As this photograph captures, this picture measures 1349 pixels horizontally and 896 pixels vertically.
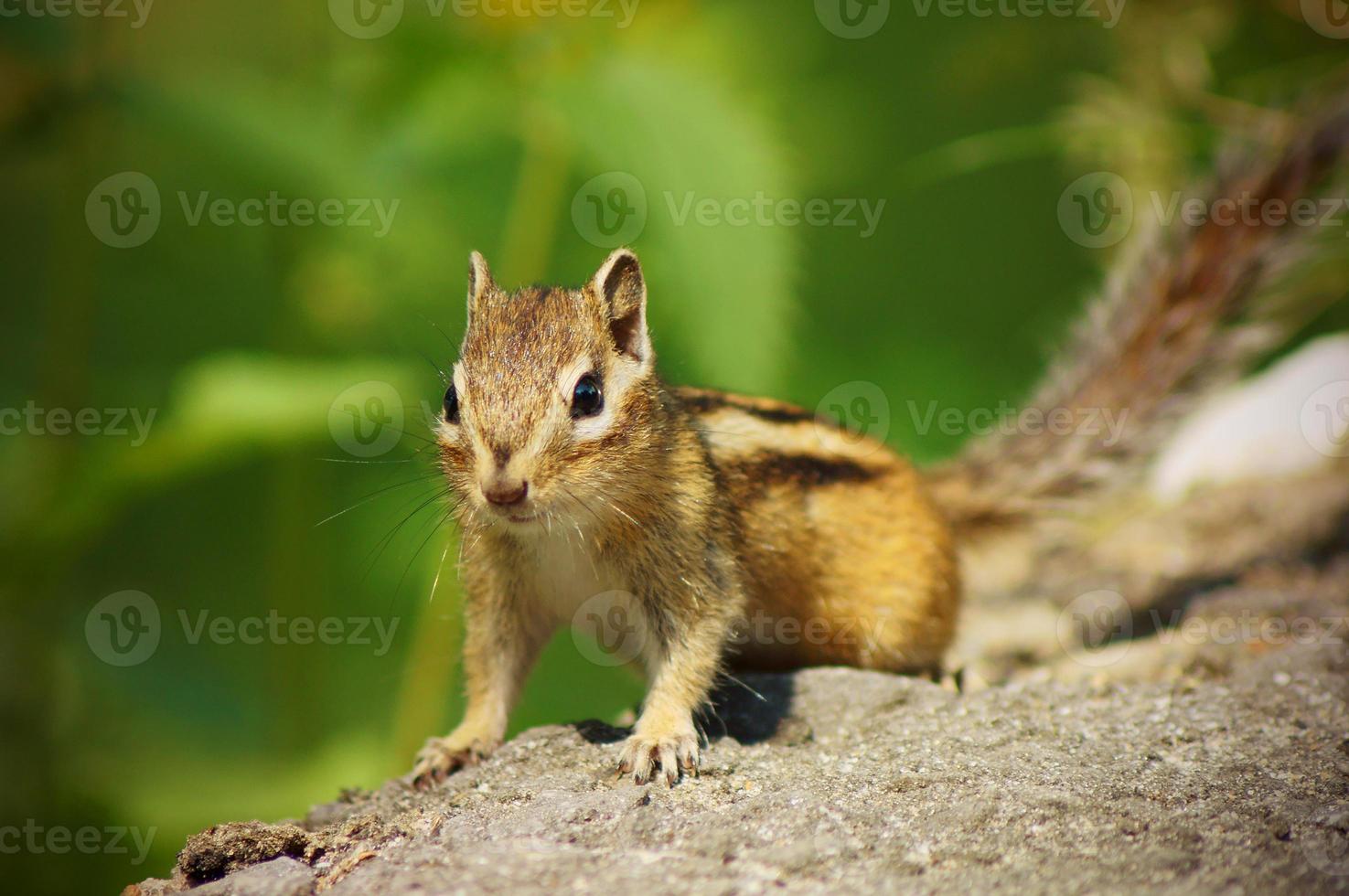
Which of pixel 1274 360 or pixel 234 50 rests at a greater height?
pixel 234 50

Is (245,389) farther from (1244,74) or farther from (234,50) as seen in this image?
(1244,74)

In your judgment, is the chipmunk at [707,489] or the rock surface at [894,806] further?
the chipmunk at [707,489]

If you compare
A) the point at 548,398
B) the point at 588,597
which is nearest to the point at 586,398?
the point at 548,398

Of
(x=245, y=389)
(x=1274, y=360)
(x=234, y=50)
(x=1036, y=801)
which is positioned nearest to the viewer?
(x=1036, y=801)

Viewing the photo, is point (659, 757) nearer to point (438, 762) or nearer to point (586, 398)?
point (438, 762)

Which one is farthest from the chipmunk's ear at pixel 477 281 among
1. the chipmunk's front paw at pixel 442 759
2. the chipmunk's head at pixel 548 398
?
the chipmunk's front paw at pixel 442 759

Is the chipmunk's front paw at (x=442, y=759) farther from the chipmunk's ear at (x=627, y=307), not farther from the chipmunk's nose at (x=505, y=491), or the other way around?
the chipmunk's ear at (x=627, y=307)

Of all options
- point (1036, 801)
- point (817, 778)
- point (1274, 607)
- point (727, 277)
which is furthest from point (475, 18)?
point (1274, 607)

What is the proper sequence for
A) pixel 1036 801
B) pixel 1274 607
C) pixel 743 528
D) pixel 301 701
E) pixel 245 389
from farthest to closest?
pixel 301 701, pixel 1274 607, pixel 245 389, pixel 743 528, pixel 1036 801
